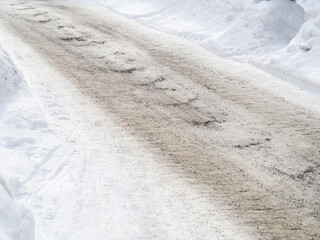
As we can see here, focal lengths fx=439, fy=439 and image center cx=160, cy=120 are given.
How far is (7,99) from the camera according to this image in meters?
6.37

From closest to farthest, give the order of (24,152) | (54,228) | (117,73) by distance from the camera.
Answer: (54,228) < (24,152) < (117,73)

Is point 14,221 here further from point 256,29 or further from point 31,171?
point 256,29

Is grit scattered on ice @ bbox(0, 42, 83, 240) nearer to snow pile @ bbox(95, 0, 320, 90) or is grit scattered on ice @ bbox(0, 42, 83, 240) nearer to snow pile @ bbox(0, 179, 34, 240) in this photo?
snow pile @ bbox(0, 179, 34, 240)

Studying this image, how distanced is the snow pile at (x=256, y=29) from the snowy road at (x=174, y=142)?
64 cm

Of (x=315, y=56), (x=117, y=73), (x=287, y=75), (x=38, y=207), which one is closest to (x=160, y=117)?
(x=117, y=73)

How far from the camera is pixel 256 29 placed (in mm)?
9992

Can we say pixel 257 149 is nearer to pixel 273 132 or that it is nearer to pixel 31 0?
pixel 273 132

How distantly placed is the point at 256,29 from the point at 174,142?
527 centimetres

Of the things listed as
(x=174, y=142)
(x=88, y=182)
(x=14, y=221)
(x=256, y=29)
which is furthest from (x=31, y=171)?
(x=256, y=29)

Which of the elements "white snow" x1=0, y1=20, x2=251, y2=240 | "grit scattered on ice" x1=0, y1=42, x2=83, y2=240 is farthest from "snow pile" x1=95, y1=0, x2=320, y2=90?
"grit scattered on ice" x1=0, y1=42, x2=83, y2=240

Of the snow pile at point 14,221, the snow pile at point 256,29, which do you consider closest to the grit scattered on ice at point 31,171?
the snow pile at point 14,221

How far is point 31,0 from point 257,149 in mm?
10744

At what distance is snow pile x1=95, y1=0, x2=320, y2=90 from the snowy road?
0.64 metres

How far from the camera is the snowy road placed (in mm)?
4309
